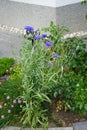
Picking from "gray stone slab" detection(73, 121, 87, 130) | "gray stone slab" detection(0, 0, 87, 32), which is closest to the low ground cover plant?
"gray stone slab" detection(73, 121, 87, 130)

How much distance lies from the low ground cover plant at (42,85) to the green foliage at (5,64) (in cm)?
58

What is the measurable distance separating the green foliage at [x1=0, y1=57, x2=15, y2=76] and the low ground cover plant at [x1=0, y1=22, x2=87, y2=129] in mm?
578

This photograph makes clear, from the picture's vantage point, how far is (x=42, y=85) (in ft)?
14.5

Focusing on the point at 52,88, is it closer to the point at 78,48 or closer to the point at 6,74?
the point at 78,48

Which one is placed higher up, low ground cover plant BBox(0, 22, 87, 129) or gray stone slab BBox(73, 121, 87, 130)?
low ground cover plant BBox(0, 22, 87, 129)

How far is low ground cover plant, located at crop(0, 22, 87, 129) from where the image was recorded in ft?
14.4

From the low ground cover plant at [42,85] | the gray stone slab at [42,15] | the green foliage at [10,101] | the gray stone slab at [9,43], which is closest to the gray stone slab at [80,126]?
the low ground cover plant at [42,85]

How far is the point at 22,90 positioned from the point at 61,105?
1.79ft

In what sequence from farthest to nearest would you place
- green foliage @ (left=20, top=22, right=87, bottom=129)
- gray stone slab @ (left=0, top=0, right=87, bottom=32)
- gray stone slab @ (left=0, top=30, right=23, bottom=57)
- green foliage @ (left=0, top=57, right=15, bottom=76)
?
gray stone slab @ (left=0, top=0, right=87, bottom=32), gray stone slab @ (left=0, top=30, right=23, bottom=57), green foliage @ (left=0, top=57, right=15, bottom=76), green foliage @ (left=20, top=22, right=87, bottom=129)

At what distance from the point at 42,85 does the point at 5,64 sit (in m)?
1.38

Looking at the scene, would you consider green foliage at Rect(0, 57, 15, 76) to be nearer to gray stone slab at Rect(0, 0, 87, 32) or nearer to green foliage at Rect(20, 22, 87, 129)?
green foliage at Rect(20, 22, 87, 129)

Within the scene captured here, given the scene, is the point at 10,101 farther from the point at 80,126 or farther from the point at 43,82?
the point at 80,126

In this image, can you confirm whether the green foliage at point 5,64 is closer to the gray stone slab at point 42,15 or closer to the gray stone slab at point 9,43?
the gray stone slab at point 9,43

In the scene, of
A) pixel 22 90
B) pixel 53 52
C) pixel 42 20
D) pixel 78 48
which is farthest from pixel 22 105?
pixel 42 20
